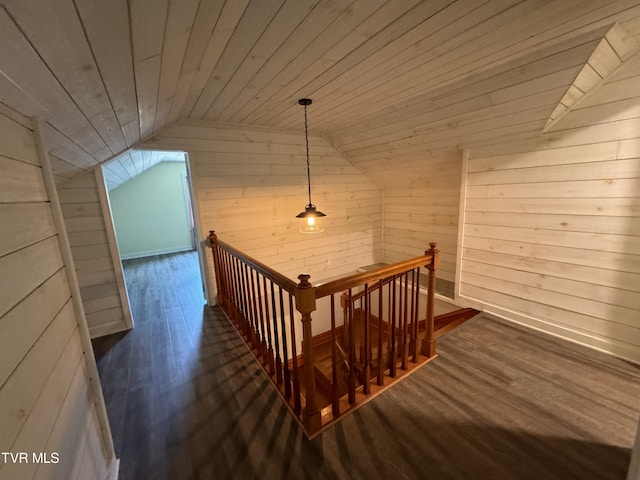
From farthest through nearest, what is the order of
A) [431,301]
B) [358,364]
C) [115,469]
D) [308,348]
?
[358,364], [431,301], [308,348], [115,469]

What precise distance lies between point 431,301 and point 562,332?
4.67 feet

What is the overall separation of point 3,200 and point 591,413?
3.02m

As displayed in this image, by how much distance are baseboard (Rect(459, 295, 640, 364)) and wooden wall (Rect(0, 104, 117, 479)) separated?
133 inches

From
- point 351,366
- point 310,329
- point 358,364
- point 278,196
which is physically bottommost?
point 358,364

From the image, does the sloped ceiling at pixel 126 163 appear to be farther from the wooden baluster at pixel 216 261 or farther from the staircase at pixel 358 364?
the staircase at pixel 358 364

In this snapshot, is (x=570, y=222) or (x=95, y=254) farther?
(x=95, y=254)

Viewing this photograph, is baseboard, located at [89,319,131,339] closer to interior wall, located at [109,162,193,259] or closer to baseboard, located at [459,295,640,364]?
baseboard, located at [459,295,640,364]

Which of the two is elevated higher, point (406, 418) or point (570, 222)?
point (570, 222)

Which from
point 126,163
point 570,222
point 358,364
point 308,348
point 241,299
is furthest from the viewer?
point 126,163

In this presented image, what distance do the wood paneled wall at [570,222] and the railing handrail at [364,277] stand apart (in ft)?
4.34

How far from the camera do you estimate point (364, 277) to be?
162cm

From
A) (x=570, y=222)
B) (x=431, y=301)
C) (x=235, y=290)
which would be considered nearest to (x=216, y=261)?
(x=235, y=290)

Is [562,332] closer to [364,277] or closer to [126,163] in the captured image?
[364,277]

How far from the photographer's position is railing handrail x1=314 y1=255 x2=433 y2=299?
58.2 inches
